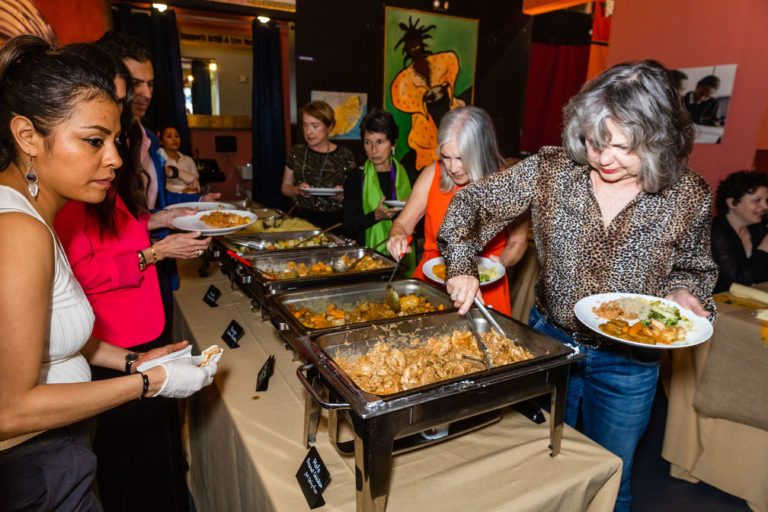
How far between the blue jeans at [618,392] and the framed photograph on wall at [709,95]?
278cm

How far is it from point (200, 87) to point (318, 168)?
3.15m

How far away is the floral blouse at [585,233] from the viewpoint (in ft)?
3.95

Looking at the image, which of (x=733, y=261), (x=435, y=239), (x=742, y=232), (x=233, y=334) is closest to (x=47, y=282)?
(x=233, y=334)

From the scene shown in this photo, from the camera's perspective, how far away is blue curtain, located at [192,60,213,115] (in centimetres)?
556

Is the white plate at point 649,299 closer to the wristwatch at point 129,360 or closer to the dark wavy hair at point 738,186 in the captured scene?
the wristwatch at point 129,360

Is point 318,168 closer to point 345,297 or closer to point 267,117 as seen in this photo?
point 345,297

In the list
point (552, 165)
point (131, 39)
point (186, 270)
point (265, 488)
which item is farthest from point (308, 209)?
point (265, 488)

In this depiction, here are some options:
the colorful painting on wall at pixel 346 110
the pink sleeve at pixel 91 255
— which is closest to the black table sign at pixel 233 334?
the pink sleeve at pixel 91 255

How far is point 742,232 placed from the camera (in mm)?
2744

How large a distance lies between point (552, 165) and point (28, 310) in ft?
4.29

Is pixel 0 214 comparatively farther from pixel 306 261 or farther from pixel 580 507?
pixel 306 261

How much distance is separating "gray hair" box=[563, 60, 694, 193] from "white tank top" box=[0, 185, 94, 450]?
1.25 meters

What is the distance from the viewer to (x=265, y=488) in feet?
3.27

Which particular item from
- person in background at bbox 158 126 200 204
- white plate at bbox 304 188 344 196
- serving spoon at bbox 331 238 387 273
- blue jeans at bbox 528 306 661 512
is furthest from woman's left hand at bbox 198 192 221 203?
blue jeans at bbox 528 306 661 512
